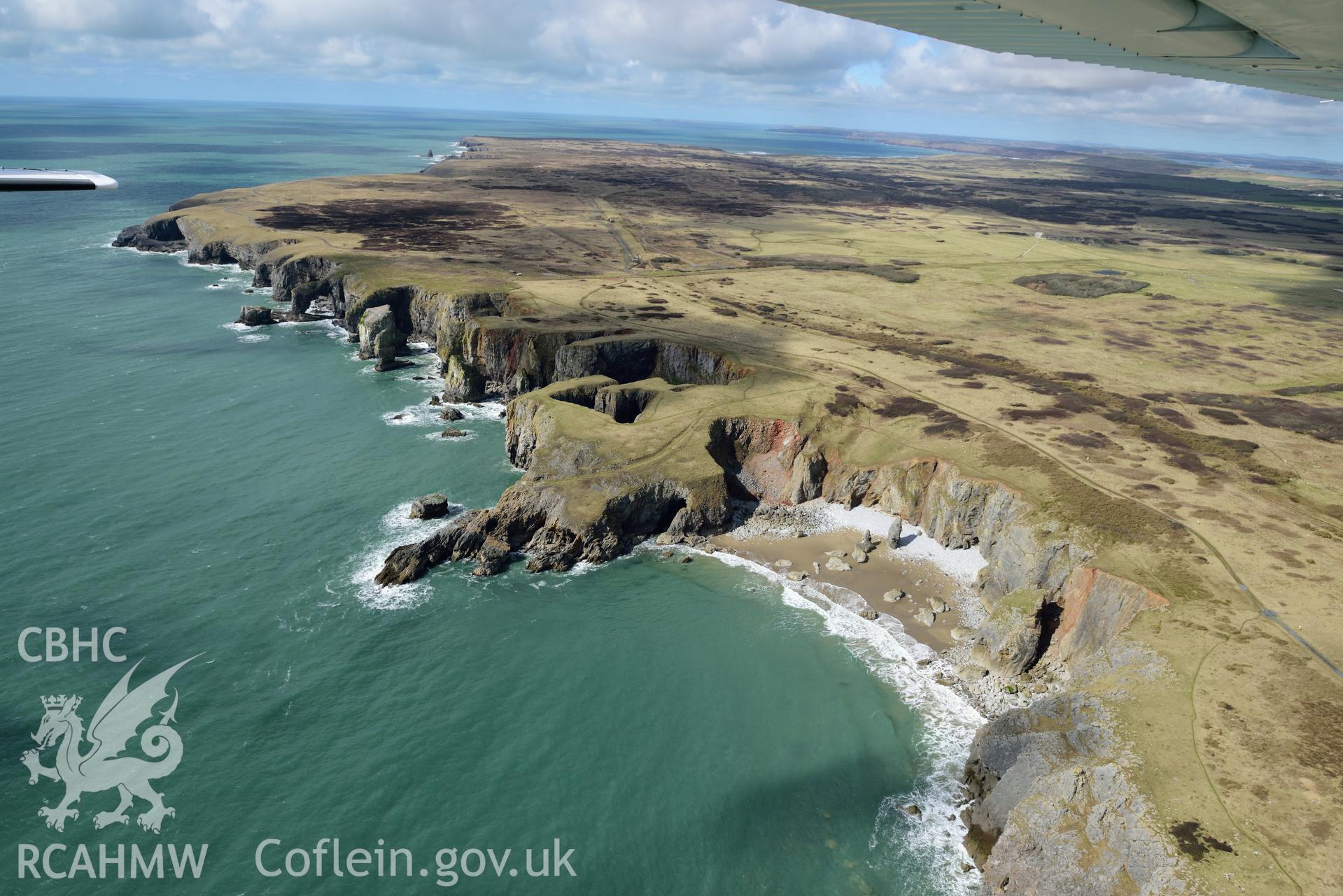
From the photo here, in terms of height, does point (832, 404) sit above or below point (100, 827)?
above

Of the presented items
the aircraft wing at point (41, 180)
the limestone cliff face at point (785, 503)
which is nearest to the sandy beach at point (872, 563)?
the limestone cliff face at point (785, 503)

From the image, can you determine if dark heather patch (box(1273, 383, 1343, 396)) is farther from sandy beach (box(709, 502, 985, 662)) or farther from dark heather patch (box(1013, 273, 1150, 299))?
sandy beach (box(709, 502, 985, 662))

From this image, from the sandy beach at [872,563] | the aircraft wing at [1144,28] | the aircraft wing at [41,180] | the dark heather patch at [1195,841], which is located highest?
the aircraft wing at [1144,28]

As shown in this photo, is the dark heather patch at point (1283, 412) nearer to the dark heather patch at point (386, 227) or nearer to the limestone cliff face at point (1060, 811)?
the limestone cliff face at point (1060, 811)

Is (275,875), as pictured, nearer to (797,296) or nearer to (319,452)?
(319,452)

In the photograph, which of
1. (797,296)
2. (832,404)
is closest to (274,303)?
(797,296)

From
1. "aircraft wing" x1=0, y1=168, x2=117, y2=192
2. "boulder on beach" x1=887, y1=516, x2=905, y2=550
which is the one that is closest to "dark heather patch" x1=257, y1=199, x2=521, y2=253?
"boulder on beach" x1=887, y1=516, x2=905, y2=550
